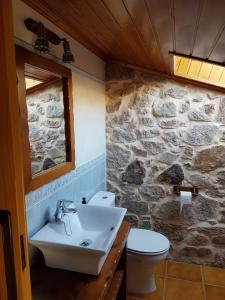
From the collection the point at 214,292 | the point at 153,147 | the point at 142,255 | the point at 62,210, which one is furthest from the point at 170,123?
the point at 214,292

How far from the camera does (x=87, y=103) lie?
2.10m

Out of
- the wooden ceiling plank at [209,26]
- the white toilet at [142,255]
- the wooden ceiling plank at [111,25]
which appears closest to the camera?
the wooden ceiling plank at [209,26]

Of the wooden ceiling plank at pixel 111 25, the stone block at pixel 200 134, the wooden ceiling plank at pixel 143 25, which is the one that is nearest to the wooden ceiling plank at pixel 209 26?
the wooden ceiling plank at pixel 143 25

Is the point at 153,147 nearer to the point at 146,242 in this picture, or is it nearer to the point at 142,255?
the point at 146,242

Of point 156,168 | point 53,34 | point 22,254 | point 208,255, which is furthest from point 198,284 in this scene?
point 53,34

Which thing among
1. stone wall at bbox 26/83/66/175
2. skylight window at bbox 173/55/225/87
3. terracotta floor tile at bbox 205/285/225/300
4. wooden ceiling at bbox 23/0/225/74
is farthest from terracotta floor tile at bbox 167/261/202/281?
wooden ceiling at bbox 23/0/225/74

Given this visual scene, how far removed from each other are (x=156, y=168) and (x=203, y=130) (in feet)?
1.96

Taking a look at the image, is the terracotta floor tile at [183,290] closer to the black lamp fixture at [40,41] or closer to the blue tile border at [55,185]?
the blue tile border at [55,185]

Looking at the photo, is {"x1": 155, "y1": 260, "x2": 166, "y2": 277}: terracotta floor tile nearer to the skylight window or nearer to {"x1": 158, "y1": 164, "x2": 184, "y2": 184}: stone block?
{"x1": 158, "y1": 164, "x2": 184, "y2": 184}: stone block

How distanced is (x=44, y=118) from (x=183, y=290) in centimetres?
198

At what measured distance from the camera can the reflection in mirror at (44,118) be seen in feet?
4.59

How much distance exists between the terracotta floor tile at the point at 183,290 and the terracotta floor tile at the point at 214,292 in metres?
0.06

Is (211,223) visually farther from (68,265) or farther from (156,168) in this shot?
(68,265)

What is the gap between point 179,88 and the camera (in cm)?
236
